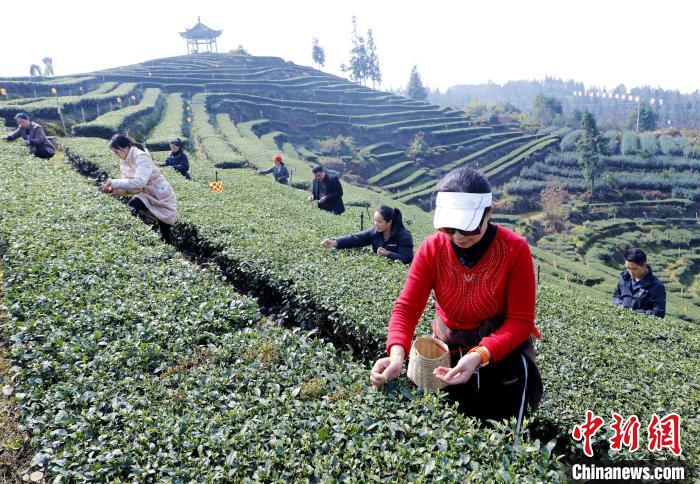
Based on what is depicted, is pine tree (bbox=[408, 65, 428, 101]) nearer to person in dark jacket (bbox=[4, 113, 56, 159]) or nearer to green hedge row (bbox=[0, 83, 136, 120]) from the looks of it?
green hedge row (bbox=[0, 83, 136, 120])

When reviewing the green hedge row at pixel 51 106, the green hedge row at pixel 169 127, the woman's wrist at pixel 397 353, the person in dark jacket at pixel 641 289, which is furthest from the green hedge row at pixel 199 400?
the green hedge row at pixel 51 106

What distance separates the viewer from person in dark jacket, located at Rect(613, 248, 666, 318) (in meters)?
6.54

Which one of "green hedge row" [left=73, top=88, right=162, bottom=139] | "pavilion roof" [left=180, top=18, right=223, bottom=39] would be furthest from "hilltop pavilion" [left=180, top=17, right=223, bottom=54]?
"green hedge row" [left=73, top=88, right=162, bottom=139]

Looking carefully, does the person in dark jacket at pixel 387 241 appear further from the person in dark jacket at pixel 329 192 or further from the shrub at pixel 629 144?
the shrub at pixel 629 144

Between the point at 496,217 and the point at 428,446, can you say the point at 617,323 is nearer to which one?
the point at 428,446

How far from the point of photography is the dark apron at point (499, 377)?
8.64 ft

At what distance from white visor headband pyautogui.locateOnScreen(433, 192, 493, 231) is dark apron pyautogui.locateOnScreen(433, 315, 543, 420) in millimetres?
703

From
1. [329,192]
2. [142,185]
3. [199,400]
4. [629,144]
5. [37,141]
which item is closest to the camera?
[199,400]

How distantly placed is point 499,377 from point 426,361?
465 mm

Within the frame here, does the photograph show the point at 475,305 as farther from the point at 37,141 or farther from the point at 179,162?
the point at 37,141

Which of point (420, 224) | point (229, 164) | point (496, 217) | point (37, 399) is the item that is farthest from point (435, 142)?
point (37, 399)

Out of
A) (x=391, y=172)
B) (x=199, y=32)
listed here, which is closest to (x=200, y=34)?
(x=199, y=32)

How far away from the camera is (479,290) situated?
2586mm

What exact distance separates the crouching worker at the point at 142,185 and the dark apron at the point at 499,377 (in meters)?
5.55
